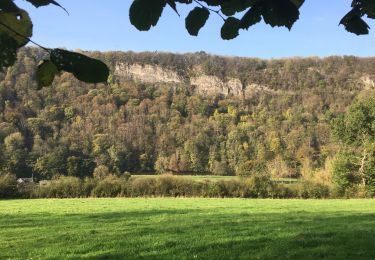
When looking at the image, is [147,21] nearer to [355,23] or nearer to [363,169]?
[355,23]

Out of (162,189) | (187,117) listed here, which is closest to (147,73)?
(187,117)

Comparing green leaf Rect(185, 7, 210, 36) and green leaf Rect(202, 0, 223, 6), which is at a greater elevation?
green leaf Rect(202, 0, 223, 6)

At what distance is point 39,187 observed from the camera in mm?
40844

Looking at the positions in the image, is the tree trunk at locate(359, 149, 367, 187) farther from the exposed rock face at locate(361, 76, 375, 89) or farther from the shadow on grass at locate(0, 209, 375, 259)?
the exposed rock face at locate(361, 76, 375, 89)

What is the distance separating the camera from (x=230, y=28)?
2.23 m

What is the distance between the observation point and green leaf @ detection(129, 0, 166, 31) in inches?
64.6

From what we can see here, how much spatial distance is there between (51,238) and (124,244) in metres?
2.39

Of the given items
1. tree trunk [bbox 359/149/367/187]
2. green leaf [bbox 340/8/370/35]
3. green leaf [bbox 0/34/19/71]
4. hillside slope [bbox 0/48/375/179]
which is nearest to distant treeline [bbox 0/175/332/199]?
tree trunk [bbox 359/149/367/187]

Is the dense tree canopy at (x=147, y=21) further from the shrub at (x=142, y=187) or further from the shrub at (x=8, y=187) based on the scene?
the shrub at (x=8, y=187)

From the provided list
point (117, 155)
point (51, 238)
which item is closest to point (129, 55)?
point (117, 155)

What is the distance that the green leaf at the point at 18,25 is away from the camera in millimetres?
1323

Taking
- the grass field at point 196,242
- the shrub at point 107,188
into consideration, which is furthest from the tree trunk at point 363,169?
the grass field at point 196,242

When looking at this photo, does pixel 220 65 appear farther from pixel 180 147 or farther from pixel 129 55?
pixel 180 147

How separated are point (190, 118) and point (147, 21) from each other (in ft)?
320
